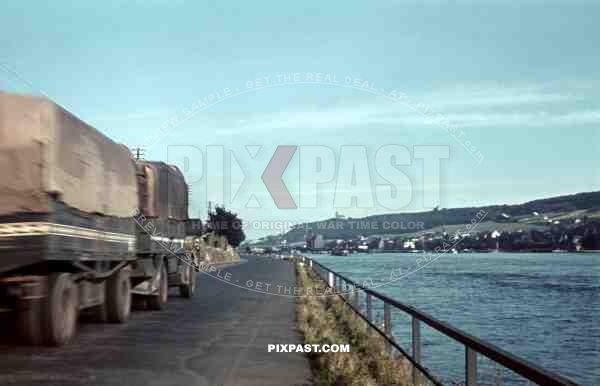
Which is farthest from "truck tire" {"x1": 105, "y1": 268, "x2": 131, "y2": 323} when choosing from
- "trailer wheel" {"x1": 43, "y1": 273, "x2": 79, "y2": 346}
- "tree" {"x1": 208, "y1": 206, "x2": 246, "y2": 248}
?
"tree" {"x1": 208, "y1": 206, "x2": 246, "y2": 248}

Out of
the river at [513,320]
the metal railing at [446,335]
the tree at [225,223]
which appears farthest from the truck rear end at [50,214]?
the tree at [225,223]

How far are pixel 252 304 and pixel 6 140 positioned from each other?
13.8 metres

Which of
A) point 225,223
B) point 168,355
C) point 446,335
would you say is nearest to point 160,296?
point 168,355

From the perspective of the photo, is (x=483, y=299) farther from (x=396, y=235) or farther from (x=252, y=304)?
(x=252, y=304)

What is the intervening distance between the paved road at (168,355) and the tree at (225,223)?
7265 cm

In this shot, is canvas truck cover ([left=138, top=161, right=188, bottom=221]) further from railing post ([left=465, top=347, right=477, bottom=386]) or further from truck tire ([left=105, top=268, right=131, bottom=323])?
railing post ([left=465, top=347, right=477, bottom=386])

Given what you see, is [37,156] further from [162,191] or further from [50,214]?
[162,191]

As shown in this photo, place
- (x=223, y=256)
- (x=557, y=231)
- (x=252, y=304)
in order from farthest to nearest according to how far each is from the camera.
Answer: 1. (x=223, y=256)
2. (x=557, y=231)
3. (x=252, y=304)

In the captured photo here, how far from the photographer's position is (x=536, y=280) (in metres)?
45.2

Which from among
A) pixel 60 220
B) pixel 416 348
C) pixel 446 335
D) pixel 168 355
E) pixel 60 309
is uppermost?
pixel 60 220

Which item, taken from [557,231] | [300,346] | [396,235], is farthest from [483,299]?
[300,346]

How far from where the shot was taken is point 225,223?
318ft

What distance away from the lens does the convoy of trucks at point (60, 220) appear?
468 inches

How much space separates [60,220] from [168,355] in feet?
8.55
